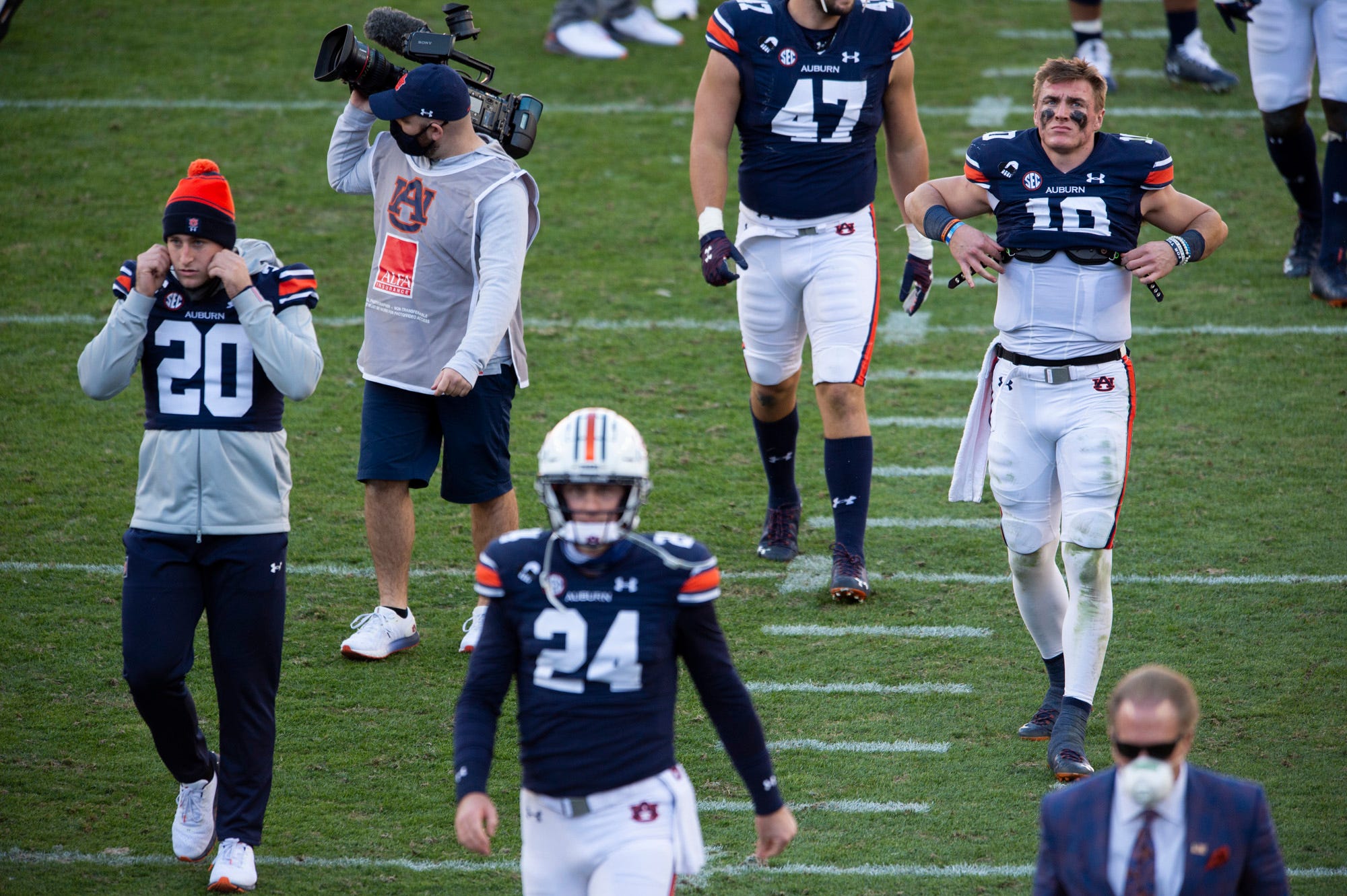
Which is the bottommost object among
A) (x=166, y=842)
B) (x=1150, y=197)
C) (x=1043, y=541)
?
(x=166, y=842)

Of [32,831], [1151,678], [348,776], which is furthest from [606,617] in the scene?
[32,831]

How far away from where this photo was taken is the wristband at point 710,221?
541cm

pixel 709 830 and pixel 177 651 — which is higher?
pixel 177 651

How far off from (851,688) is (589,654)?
2072mm

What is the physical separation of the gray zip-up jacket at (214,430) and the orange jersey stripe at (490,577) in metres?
1.00

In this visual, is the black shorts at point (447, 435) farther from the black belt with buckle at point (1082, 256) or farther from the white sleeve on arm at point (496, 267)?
the black belt with buckle at point (1082, 256)

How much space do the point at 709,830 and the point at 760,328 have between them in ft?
7.01

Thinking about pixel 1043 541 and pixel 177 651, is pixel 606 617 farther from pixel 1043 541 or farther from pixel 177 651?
pixel 1043 541

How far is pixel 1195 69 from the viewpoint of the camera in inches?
407

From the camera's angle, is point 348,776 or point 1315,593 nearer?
point 348,776

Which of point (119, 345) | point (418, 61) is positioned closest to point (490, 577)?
point (119, 345)

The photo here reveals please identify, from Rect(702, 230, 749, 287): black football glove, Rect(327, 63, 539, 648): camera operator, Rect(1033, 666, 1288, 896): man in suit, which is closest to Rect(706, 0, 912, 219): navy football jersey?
Rect(702, 230, 749, 287): black football glove

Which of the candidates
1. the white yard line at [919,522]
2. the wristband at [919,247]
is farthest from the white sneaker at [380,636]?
Result: the wristband at [919,247]

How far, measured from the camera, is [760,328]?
18.5ft
